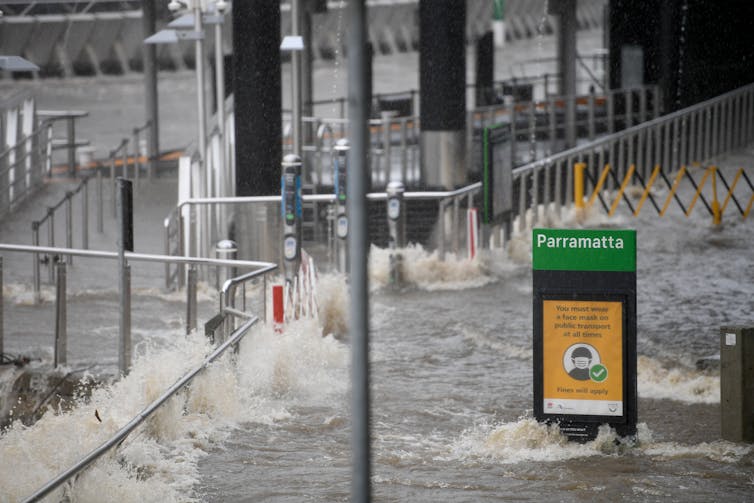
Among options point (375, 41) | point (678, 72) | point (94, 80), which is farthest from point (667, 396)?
point (375, 41)

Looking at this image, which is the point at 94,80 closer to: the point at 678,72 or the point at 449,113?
the point at 678,72

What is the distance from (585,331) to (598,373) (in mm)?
285

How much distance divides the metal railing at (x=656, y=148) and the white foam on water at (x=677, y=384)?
800cm

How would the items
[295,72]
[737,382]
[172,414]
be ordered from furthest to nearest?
[295,72], [172,414], [737,382]

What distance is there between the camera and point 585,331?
29.7ft

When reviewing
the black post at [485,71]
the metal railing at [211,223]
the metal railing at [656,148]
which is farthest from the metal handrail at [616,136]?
the black post at [485,71]

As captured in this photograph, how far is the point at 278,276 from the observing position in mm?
15305

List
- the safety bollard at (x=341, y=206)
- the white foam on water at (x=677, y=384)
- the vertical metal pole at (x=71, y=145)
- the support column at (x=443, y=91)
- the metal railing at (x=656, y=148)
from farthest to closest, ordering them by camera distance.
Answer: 1. the support column at (x=443, y=91)
2. the metal railing at (x=656, y=148)
3. the vertical metal pole at (x=71, y=145)
4. the safety bollard at (x=341, y=206)
5. the white foam on water at (x=677, y=384)

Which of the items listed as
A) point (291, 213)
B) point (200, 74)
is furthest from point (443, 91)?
point (291, 213)

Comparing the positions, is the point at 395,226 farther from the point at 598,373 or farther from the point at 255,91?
the point at 598,373

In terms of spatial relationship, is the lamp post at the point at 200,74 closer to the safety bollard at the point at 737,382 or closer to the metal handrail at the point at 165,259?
the metal handrail at the point at 165,259

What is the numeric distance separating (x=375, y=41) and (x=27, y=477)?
6056 centimetres

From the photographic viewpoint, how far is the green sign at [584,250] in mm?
8922

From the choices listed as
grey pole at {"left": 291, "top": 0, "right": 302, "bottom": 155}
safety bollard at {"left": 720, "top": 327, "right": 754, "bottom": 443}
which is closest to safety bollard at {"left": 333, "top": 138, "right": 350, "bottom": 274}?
grey pole at {"left": 291, "top": 0, "right": 302, "bottom": 155}
